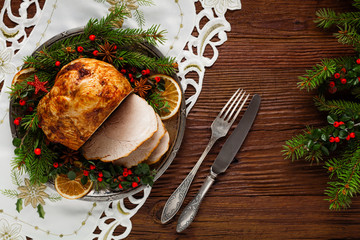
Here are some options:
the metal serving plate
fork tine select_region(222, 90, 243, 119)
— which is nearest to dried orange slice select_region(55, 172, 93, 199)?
the metal serving plate

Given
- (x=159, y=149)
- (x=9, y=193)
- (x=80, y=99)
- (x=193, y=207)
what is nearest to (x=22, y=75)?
(x=80, y=99)

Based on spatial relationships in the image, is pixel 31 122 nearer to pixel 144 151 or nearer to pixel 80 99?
pixel 80 99

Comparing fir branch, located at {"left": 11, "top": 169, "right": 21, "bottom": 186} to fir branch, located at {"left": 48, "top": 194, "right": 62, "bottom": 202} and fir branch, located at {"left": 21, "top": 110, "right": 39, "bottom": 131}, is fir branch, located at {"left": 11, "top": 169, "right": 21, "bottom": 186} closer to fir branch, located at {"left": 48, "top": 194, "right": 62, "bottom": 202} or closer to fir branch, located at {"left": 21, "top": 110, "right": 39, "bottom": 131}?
fir branch, located at {"left": 48, "top": 194, "right": 62, "bottom": 202}

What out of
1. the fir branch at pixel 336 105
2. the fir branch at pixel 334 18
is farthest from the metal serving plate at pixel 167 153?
the fir branch at pixel 334 18

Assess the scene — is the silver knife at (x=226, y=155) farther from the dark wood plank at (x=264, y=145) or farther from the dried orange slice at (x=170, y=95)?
the dried orange slice at (x=170, y=95)

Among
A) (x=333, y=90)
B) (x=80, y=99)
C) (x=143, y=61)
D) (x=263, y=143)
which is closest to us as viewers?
(x=80, y=99)
